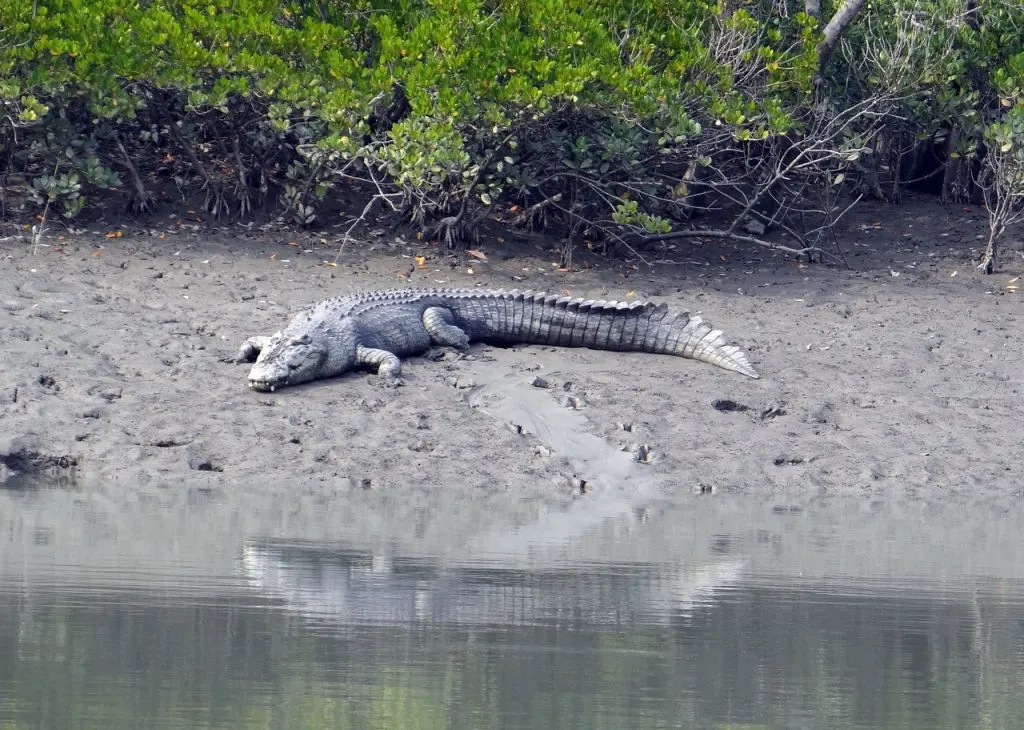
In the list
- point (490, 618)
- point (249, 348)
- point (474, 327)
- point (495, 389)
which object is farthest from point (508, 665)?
point (474, 327)

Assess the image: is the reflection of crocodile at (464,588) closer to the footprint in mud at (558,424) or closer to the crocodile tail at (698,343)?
the footprint in mud at (558,424)

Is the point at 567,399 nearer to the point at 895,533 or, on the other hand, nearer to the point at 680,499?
the point at 680,499

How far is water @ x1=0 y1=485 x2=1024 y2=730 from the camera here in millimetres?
3809

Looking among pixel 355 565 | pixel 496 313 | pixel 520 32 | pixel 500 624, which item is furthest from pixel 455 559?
pixel 520 32

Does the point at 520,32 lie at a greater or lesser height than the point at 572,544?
greater

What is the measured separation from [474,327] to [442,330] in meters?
0.34

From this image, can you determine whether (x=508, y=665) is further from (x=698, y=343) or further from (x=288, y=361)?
(x=698, y=343)

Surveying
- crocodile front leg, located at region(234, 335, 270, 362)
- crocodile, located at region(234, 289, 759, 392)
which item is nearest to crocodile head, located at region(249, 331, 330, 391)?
crocodile, located at region(234, 289, 759, 392)

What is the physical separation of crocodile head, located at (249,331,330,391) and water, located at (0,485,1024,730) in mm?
1819

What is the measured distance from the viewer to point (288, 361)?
936cm

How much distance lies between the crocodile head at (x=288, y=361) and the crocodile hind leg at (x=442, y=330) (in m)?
1.00

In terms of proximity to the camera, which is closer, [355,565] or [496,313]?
[355,565]

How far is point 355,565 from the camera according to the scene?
5730mm

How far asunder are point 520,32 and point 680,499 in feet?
18.0
